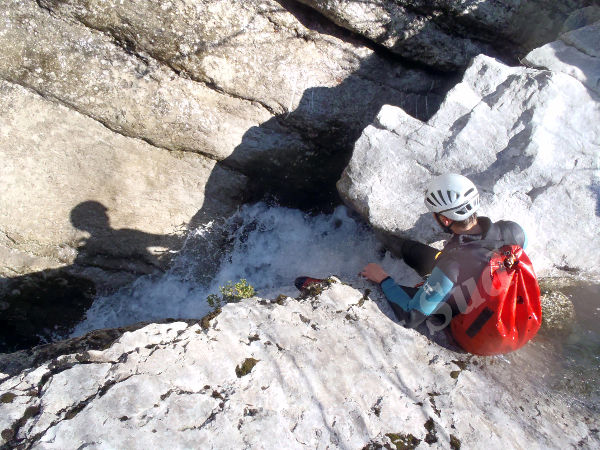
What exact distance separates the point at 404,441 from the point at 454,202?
209 centimetres

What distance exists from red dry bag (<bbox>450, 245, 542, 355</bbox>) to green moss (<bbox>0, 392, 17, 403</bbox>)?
381 cm

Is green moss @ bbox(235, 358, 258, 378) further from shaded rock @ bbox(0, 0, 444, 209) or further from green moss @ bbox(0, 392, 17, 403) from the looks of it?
shaded rock @ bbox(0, 0, 444, 209)

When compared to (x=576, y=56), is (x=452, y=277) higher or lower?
lower

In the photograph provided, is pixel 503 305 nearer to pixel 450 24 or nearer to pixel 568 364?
pixel 568 364

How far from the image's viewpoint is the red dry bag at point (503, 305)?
3.65 m

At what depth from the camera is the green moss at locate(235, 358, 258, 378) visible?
11.5ft

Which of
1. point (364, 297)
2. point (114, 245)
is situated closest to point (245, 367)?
point (364, 297)

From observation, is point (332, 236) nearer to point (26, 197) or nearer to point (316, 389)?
point (316, 389)

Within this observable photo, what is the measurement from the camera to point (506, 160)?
511 centimetres

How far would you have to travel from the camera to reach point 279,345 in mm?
3811

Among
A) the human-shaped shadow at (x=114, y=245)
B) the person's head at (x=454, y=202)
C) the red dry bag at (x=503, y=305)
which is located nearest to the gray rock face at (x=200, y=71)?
the human-shaped shadow at (x=114, y=245)

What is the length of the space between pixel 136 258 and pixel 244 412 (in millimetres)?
4288

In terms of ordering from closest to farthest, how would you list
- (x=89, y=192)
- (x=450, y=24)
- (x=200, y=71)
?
1. (x=200, y=71)
2. (x=89, y=192)
3. (x=450, y=24)

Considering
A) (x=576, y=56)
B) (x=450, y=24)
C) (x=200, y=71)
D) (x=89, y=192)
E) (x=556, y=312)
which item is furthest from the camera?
(x=450, y=24)
